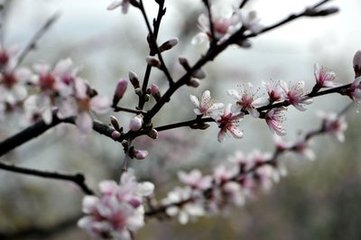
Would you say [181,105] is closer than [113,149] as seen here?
Yes

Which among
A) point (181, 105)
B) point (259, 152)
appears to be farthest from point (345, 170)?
point (259, 152)

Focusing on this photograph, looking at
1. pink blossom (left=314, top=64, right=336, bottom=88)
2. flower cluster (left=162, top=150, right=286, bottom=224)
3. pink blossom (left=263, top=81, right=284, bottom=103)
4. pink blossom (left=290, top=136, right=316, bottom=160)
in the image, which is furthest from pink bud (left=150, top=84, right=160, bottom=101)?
pink blossom (left=290, top=136, right=316, bottom=160)

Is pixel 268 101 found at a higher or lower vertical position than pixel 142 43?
lower

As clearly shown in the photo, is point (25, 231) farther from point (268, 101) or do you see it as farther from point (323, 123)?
point (268, 101)

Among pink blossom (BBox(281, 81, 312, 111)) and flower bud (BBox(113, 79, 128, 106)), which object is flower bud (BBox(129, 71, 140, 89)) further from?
pink blossom (BBox(281, 81, 312, 111))

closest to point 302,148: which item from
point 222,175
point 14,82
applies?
point 222,175

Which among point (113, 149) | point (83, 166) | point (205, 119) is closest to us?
point (205, 119)

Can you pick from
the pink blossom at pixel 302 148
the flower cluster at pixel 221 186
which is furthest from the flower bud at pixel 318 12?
the pink blossom at pixel 302 148
